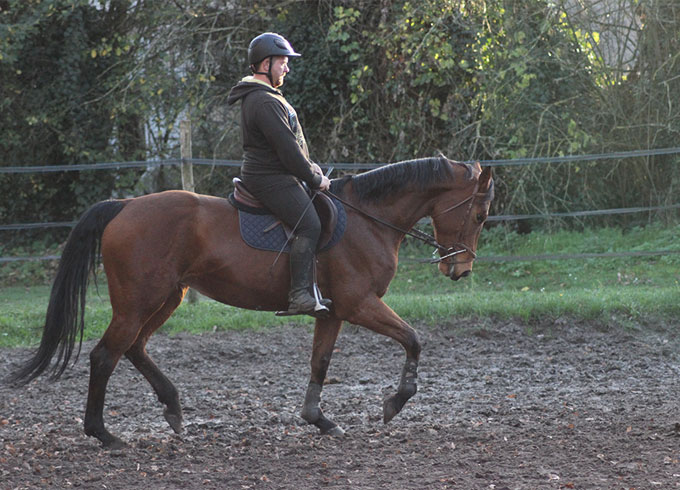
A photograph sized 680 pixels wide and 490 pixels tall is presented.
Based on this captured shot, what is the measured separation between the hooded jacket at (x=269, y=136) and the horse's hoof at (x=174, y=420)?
5.36 feet

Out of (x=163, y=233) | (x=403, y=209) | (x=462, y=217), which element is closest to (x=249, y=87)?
(x=163, y=233)

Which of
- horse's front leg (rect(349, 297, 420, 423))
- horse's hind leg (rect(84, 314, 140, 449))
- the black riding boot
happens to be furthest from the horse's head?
horse's hind leg (rect(84, 314, 140, 449))

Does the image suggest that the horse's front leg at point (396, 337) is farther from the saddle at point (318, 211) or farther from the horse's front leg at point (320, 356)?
the saddle at point (318, 211)

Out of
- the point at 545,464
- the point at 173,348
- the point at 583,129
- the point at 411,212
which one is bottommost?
the point at 173,348

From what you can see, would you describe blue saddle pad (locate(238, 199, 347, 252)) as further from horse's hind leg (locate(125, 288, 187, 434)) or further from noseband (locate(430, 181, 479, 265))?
noseband (locate(430, 181, 479, 265))

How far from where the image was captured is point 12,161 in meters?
14.4

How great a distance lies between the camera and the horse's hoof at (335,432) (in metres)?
5.44

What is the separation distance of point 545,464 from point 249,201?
7.94 ft

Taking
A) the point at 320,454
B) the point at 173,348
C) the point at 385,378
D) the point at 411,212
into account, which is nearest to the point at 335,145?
the point at 173,348

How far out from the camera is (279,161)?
541 cm

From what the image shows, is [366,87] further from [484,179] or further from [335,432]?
[335,432]

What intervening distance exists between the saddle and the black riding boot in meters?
0.14

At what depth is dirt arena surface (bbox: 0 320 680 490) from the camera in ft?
14.8

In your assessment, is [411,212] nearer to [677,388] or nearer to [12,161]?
[677,388]
